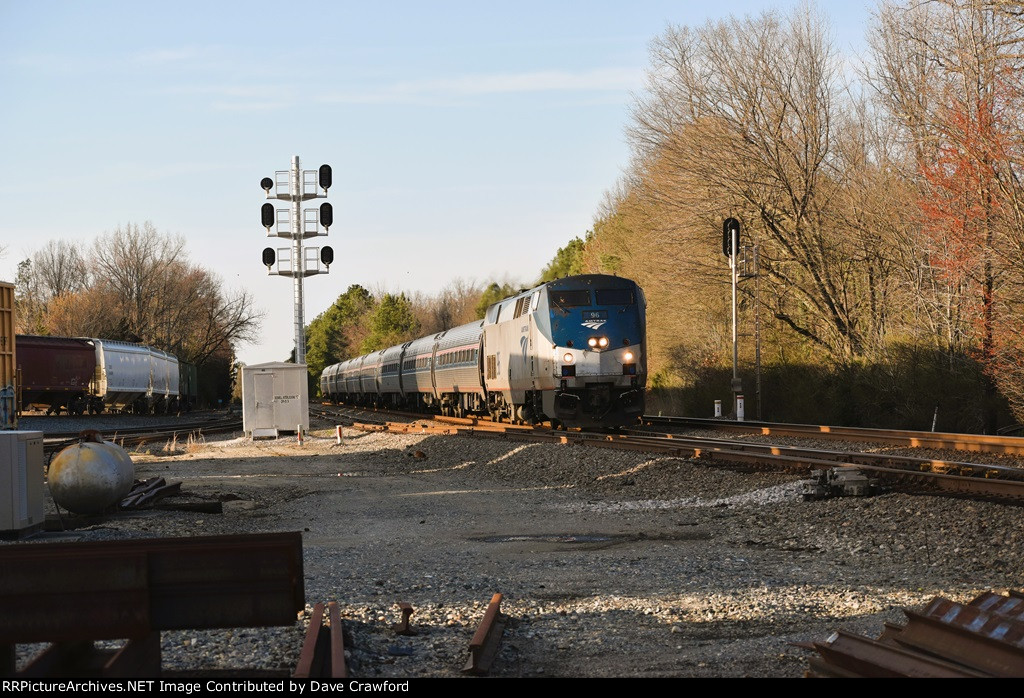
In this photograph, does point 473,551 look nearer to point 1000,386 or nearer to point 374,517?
point 374,517

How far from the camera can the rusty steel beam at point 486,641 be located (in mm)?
5957

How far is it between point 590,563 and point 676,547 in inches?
44.3

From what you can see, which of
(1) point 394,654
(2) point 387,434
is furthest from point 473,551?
(2) point 387,434

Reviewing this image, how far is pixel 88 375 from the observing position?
46.5m

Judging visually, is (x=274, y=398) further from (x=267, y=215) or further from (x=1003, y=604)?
(x=1003, y=604)

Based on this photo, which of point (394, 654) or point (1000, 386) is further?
point (1000, 386)

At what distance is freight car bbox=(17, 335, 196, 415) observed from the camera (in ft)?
144

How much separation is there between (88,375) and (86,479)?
36.0 meters

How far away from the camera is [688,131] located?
117 feet

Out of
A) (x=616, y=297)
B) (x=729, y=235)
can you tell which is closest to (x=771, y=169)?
(x=729, y=235)

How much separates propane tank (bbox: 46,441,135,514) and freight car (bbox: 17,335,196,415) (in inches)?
1207

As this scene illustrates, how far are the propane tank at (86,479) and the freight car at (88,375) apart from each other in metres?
30.7

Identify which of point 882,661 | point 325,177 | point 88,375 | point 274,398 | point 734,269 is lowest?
point 882,661

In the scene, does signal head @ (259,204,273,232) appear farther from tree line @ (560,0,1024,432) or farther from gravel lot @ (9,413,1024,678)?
gravel lot @ (9,413,1024,678)
